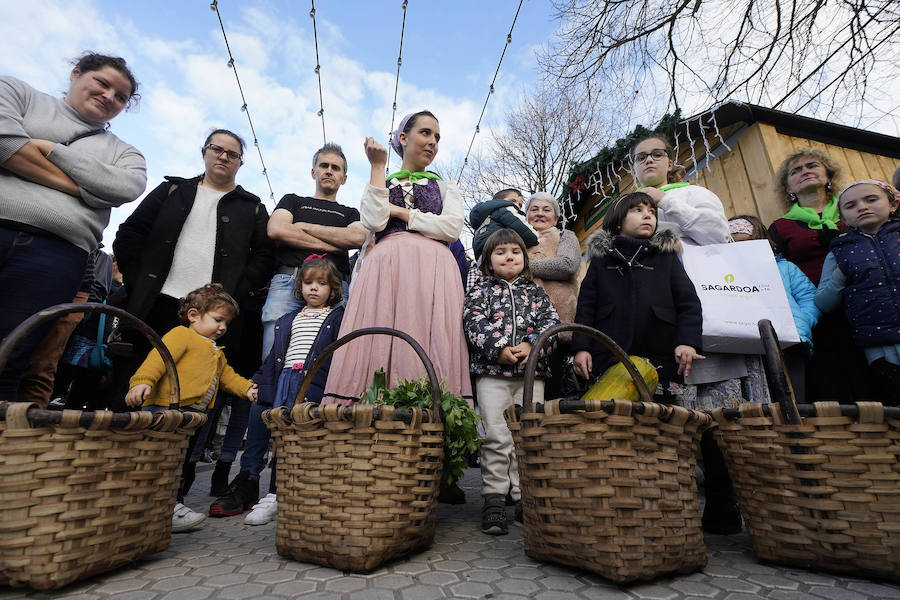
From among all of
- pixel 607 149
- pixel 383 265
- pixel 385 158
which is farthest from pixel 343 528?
pixel 607 149

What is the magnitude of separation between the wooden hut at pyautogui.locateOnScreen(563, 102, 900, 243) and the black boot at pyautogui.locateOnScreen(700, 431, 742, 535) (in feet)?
11.3

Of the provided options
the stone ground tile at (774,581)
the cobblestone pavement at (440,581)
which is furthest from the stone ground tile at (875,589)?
the stone ground tile at (774,581)

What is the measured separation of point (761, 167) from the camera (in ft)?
16.1

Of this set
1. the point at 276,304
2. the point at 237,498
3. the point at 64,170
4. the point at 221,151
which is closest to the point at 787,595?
the point at 237,498

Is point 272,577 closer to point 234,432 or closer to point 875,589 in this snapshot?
point 234,432

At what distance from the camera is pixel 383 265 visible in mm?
2635

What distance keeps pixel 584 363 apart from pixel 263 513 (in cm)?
186

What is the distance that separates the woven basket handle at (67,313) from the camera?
4.85ft

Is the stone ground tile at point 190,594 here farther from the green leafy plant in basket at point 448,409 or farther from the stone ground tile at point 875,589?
the stone ground tile at point 875,589

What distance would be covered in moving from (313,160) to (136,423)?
2.70 metres

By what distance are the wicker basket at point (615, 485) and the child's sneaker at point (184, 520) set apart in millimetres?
1753

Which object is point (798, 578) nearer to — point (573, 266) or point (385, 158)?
point (573, 266)

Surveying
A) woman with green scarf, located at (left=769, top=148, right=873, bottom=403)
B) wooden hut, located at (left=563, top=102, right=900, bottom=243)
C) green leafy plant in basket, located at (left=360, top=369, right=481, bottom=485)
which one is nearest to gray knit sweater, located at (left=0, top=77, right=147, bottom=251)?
green leafy plant in basket, located at (left=360, top=369, right=481, bottom=485)

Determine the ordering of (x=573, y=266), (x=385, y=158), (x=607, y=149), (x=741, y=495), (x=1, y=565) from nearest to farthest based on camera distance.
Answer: (x=1, y=565), (x=741, y=495), (x=385, y=158), (x=573, y=266), (x=607, y=149)
